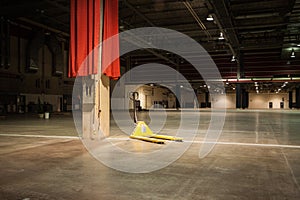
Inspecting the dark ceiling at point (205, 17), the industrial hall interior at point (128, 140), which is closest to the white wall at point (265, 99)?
the dark ceiling at point (205, 17)

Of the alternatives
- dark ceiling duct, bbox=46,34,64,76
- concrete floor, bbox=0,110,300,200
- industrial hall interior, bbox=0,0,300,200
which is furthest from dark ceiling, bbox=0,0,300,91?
concrete floor, bbox=0,110,300,200

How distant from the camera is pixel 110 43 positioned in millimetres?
6273

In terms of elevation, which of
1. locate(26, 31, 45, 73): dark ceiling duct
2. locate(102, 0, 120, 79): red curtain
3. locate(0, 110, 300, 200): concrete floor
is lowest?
A: locate(0, 110, 300, 200): concrete floor

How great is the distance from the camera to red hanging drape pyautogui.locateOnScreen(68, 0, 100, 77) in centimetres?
588

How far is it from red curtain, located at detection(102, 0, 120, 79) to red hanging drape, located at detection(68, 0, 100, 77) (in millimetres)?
264

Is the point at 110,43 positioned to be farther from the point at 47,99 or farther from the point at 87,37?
the point at 47,99

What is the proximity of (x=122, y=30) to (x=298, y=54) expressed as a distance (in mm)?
15885

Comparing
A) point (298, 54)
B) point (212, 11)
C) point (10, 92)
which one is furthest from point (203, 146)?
point (298, 54)

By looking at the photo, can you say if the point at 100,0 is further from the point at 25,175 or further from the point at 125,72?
the point at 125,72

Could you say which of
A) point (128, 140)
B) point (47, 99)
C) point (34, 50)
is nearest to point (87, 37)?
point (128, 140)

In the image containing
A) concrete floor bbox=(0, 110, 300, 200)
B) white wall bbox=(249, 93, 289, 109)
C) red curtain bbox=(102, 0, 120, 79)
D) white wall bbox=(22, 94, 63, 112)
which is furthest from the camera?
white wall bbox=(249, 93, 289, 109)

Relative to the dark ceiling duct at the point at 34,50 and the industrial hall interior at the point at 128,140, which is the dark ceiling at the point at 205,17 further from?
the dark ceiling duct at the point at 34,50

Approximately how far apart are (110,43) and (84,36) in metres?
0.62

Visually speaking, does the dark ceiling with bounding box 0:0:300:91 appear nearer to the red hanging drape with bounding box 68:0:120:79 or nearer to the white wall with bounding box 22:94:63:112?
the white wall with bounding box 22:94:63:112
